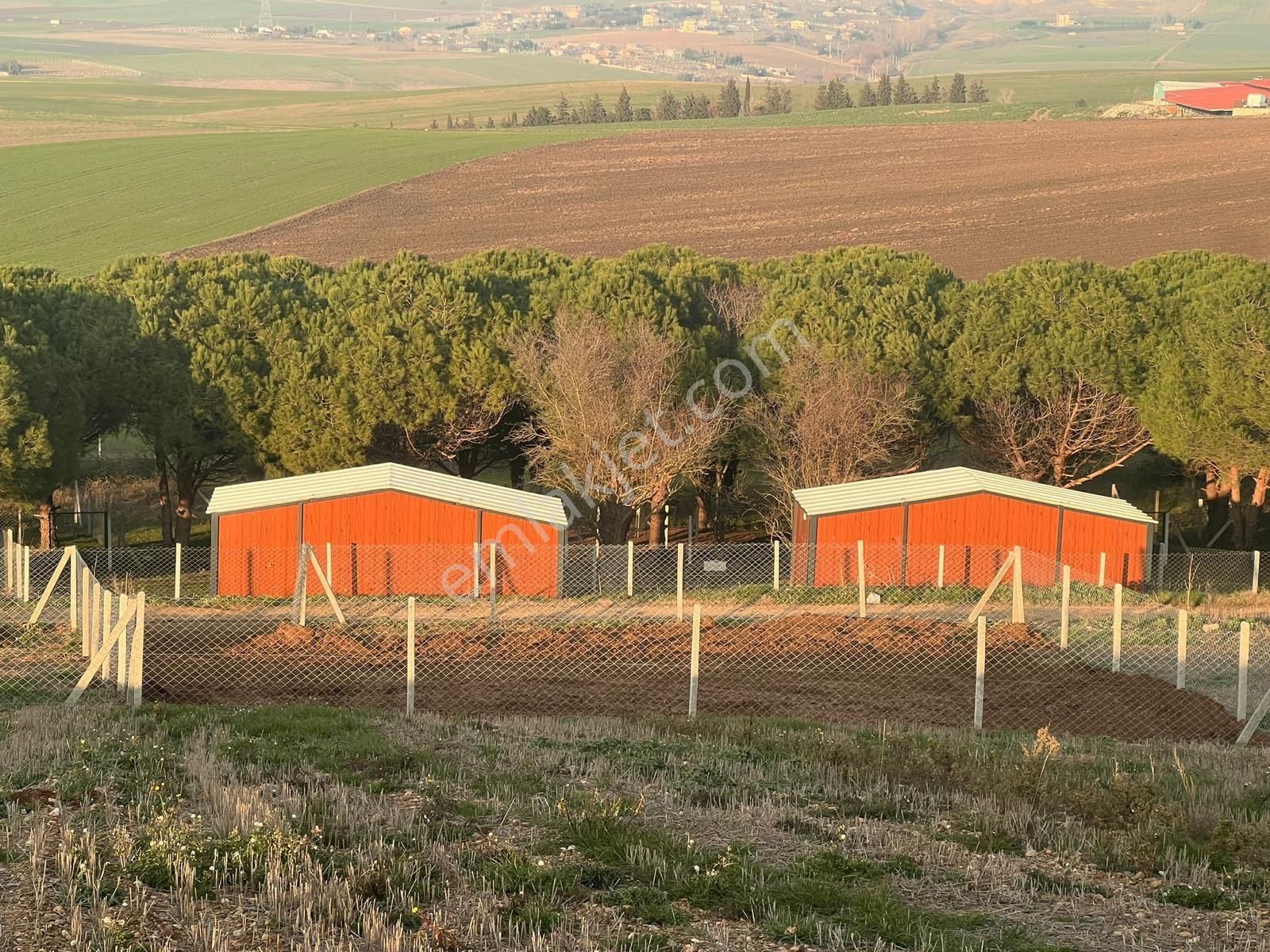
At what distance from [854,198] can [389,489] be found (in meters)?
59.1

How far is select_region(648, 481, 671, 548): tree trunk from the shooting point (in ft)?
128

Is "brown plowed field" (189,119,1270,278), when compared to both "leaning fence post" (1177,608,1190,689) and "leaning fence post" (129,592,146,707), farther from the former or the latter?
"leaning fence post" (129,592,146,707)

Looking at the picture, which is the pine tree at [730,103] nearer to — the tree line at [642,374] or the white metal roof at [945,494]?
the tree line at [642,374]

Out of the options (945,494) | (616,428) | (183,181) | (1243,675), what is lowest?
(945,494)

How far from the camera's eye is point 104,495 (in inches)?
1946

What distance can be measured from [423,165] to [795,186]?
24937mm

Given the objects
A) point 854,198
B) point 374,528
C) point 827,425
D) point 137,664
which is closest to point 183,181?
point 854,198

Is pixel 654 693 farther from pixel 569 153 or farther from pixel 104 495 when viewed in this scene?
pixel 569 153

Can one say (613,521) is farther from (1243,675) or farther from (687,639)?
(1243,675)

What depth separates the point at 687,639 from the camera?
71.4 ft

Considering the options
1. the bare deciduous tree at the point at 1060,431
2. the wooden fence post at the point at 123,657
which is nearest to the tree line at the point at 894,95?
the bare deciduous tree at the point at 1060,431

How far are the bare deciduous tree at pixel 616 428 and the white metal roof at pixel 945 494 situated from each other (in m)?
5.59

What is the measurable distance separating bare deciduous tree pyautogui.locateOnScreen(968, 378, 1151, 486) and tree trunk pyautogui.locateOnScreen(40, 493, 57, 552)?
27860mm

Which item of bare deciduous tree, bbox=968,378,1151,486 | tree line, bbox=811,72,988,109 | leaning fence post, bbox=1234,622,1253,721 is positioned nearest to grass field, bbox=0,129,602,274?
tree line, bbox=811,72,988,109
